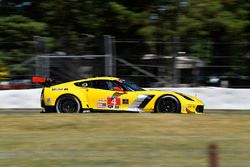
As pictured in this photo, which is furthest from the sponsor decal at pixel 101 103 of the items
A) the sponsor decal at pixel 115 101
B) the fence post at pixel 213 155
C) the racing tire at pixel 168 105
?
the fence post at pixel 213 155

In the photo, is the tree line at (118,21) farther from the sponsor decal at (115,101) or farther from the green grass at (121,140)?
the green grass at (121,140)

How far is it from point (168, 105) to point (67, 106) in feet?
9.45

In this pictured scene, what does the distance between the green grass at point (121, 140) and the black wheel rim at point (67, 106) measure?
2278mm

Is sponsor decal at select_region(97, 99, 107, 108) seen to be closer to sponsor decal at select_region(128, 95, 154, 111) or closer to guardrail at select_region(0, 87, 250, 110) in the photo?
sponsor decal at select_region(128, 95, 154, 111)

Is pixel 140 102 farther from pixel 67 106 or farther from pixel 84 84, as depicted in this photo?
pixel 67 106

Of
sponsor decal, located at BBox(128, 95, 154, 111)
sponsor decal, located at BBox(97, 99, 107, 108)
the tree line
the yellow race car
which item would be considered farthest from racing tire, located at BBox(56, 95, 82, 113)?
the tree line

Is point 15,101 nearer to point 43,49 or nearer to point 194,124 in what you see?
point 43,49

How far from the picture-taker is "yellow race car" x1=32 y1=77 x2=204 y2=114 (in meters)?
14.7

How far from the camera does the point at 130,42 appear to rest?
19.8 metres

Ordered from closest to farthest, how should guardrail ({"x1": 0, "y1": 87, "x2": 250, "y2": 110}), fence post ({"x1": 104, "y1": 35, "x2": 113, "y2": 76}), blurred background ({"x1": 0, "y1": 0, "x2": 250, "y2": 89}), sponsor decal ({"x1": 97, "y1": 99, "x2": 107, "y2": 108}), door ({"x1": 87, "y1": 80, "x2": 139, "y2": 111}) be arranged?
door ({"x1": 87, "y1": 80, "x2": 139, "y2": 111})
sponsor decal ({"x1": 97, "y1": 99, "x2": 107, "y2": 108})
guardrail ({"x1": 0, "y1": 87, "x2": 250, "y2": 110})
blurred background ({"x1": 0, "y1": 0, "x2": 250, "y2": 89})
fence post ({"x1": 104, "y1": 35, "x2": 113, "y2": 76})

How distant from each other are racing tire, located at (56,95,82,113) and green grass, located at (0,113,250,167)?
2.25m

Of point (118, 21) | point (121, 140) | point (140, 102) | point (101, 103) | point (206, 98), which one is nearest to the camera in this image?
point (121, 140)

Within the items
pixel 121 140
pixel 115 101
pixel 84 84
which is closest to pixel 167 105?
pixel 115 101

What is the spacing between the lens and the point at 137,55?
20.0 meters
